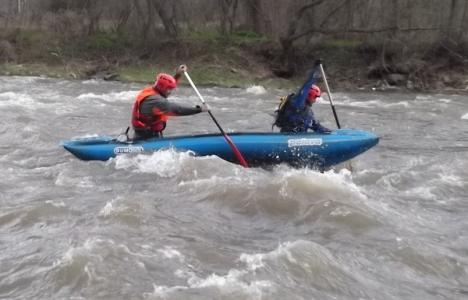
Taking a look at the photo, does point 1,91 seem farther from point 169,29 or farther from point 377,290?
point 377,290

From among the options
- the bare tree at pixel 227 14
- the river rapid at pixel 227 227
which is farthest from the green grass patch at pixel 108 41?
the river rapid at pixel 227 227

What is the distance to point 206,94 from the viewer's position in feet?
64.3

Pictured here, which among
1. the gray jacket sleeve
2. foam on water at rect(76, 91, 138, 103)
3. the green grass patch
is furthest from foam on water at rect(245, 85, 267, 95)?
the gray jacket sleeve

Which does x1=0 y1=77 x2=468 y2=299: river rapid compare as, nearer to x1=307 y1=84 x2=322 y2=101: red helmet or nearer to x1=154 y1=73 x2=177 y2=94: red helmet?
x1=154 y1=73 x2=177 y2=94: red helmet

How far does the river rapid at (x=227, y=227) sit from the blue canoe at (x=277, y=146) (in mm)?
213

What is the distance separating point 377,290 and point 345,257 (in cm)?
62

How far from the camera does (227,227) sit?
6000 mm

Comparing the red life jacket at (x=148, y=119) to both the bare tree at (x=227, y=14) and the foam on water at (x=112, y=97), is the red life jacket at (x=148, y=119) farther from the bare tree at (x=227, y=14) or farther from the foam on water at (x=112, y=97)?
the bare tree at (x=227, y=14)

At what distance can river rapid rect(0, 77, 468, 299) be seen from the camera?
4.65m

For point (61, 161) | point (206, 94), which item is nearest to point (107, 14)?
point (206, 94)

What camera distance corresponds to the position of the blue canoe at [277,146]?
8109 mm

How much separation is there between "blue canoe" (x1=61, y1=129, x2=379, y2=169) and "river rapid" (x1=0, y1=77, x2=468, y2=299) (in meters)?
0.21

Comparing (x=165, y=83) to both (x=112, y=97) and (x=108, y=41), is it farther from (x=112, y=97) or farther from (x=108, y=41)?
(x=108, y=41)

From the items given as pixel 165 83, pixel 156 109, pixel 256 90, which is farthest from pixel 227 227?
pixel 256 90
